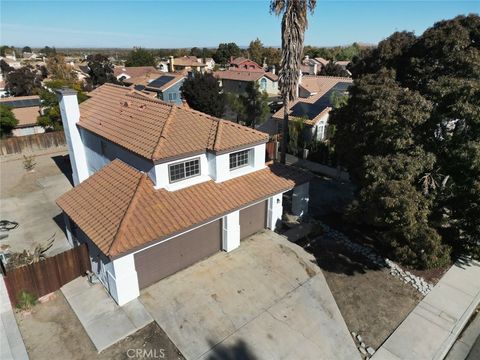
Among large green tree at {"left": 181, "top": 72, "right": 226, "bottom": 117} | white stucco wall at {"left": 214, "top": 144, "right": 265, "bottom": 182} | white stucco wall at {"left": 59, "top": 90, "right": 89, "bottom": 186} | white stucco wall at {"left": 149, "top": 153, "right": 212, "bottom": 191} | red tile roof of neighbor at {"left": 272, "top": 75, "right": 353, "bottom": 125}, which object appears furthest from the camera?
red tile roof of neighbor at {"left": 272, "top": 75, "right": 353, "bottom": 125}

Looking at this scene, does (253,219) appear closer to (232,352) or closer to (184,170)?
(184,170)

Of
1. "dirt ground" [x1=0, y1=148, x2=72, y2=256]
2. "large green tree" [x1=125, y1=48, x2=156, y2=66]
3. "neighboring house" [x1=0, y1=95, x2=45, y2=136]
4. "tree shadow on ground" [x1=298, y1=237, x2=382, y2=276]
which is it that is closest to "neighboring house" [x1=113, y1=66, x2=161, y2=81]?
"large green tree" [x1=125, y1=48, x2=156, y2=66]

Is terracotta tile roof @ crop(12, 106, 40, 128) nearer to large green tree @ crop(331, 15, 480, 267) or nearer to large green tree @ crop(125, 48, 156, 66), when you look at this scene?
large green tree @ crop(331, 15, 480, 267)

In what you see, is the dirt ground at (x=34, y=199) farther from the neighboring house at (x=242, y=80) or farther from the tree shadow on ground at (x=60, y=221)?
the neighboring house at (x=242, y=80)

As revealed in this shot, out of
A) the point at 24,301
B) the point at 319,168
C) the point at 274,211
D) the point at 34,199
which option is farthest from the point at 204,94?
the point at 24,301

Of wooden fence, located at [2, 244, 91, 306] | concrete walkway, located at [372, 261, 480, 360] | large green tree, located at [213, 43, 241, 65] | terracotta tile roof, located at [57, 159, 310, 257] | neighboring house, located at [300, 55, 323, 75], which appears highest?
large green tree, located at [213, 43, 241, 65]

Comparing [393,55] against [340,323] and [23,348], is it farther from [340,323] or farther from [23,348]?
[23,348]
